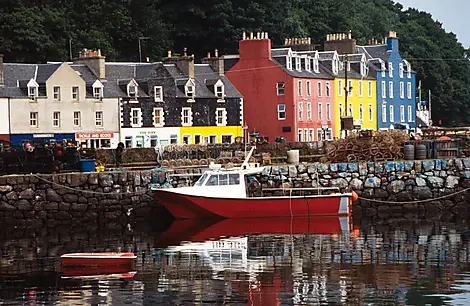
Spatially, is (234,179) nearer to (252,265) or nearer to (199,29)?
(252,265)

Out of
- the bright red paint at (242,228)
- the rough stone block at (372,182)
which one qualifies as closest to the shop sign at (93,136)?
the bright red paint at (242,228)

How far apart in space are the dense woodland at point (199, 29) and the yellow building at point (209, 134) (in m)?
13.9

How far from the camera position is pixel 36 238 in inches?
1528

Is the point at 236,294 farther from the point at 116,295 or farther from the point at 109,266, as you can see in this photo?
the point at 109,266

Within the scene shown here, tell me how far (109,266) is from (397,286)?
8257 mm

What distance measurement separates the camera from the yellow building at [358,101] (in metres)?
81.7

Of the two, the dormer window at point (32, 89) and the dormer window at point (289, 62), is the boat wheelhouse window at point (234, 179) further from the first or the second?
the dormer window at point (289, 62)

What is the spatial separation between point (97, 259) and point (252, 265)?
4197 mm

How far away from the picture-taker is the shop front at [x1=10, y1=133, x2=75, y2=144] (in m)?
62.6

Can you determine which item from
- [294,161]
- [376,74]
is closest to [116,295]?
[294,161]

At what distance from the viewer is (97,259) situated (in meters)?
31.2

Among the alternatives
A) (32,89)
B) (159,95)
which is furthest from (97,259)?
(159,95)

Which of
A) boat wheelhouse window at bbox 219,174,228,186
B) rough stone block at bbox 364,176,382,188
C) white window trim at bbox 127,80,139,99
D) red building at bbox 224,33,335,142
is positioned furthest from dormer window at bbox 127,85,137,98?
boat wheelhouse window at bbox 219,174,228,186

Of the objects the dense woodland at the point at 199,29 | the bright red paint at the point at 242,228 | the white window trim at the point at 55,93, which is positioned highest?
the dense woodland at the point at 199,29
